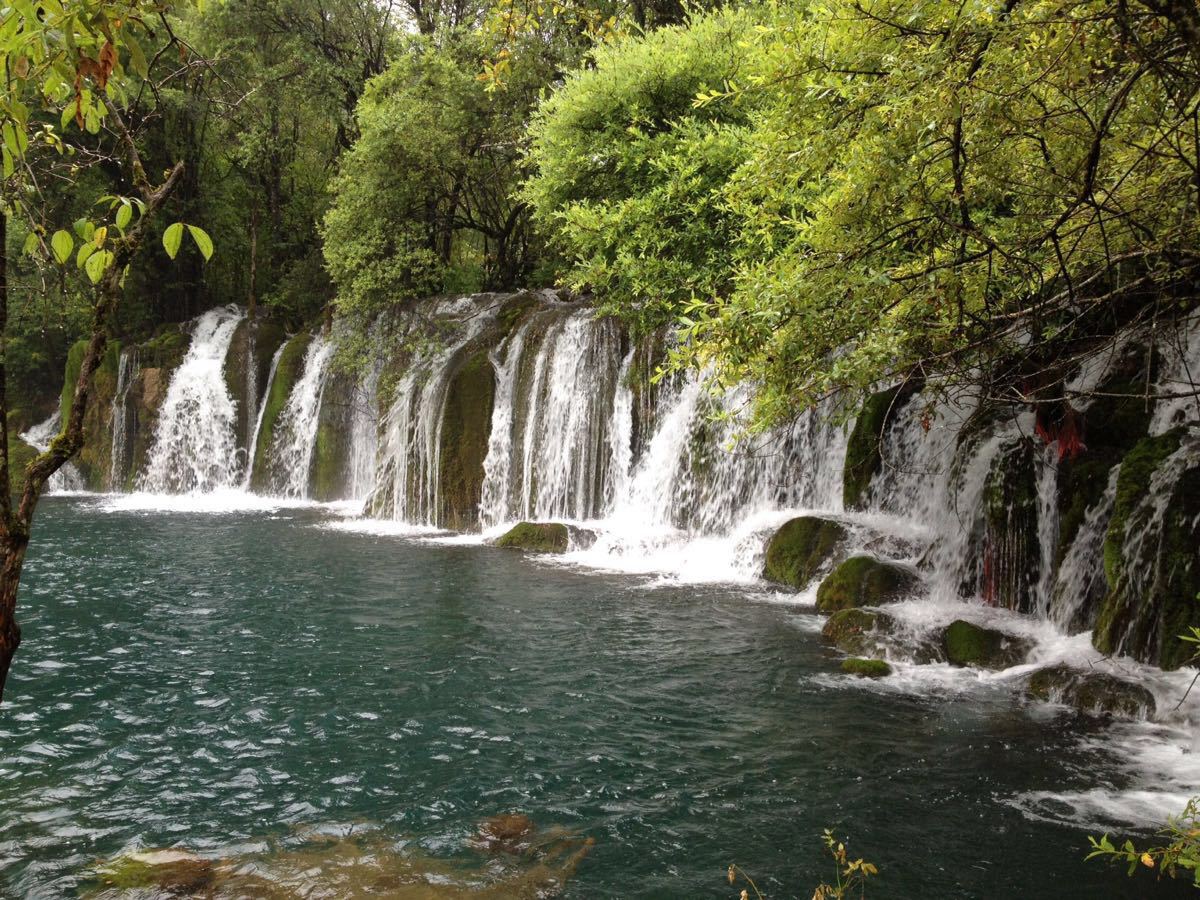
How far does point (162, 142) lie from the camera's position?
2842cm

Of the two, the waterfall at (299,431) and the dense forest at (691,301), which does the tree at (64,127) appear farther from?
the waterfall at (299,431)

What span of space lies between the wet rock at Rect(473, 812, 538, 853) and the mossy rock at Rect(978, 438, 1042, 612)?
671cm

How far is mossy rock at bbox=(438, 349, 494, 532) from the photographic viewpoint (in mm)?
18891

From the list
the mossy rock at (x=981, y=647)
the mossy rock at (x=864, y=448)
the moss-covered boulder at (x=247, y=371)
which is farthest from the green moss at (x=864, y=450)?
the moss-covered boulder at (x=247, y=371)

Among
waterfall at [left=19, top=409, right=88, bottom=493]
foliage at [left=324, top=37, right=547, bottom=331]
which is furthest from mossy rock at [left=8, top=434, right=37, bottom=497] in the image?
foliage at [left=324, top=37, right=547, bottom=331]

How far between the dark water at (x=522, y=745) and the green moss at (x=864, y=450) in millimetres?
2452

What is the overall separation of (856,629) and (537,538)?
24.5 feet

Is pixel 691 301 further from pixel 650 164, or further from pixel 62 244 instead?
pixel 62 244

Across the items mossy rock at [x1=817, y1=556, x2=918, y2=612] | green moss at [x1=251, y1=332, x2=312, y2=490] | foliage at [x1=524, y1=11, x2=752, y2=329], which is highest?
foliage at [x1=524, y1=11, x2=752, y2=329]

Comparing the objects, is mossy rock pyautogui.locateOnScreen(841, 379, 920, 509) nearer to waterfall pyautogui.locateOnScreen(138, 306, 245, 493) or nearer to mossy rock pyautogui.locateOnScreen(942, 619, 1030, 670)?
mossy rock pyautogui.locateOnScreen(942, 619, 1030, 670)

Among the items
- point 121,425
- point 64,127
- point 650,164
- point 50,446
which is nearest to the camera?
point 64,127

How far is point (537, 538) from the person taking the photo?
16.2 meters

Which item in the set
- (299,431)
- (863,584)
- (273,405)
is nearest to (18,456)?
(273,405)

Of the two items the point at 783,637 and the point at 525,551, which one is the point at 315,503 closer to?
the point at 525,551
